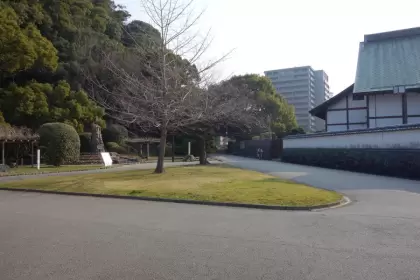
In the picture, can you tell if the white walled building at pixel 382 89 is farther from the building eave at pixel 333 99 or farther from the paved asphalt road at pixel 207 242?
the paved asphalt road at pixel 207 242

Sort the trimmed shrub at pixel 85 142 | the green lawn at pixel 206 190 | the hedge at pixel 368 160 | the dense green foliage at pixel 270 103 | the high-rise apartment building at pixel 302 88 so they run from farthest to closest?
1. the high-rise apartment building at pixel 302 88
2. the dense green foliage at pixel 270 103
3. the trimmed shrub at pixel 85 142
4. the hedge at pixel 368 160
5. the green lawn at pixel 206 190

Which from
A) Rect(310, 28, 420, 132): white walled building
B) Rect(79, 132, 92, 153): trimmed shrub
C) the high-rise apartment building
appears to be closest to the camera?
Rect(310, 28, 420, 132): white walled building

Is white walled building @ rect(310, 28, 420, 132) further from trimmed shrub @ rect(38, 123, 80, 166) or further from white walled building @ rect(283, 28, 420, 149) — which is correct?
trimmed shrub @ rect(38, 123, 80, 166)

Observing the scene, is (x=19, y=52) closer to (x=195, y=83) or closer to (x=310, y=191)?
(x=195, y=83)

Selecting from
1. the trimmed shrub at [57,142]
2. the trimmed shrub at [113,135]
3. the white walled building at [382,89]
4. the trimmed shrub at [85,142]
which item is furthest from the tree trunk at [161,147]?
the trimmed shrub at [113,135]

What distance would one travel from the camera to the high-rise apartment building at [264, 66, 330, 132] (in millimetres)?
78844

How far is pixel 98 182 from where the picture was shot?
49.0ft

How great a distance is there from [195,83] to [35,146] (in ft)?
51.9

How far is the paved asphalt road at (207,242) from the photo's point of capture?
4531 mm

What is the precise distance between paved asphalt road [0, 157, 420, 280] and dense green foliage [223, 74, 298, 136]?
3806 cm

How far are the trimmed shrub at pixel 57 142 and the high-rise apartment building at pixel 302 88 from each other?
58111 millimetres

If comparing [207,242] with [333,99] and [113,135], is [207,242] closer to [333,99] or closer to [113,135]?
[333,99]

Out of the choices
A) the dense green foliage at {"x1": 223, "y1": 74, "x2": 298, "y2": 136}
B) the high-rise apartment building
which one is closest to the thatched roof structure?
the dense green foliage at {"x1": 223, "y1": 74, "x2": 298, "y2": 136}

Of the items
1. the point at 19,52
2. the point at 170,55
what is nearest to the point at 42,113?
the point at 19,52
